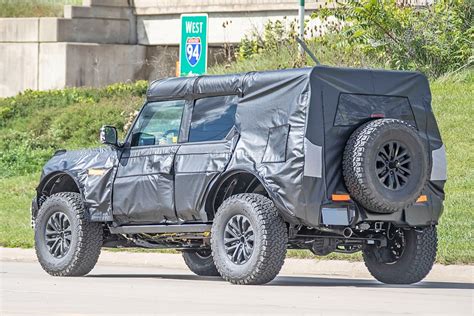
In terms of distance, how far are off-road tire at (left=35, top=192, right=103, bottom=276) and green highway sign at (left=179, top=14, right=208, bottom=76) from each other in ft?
20.9

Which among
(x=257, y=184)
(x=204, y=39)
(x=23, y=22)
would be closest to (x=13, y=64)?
(x=23, y=22)

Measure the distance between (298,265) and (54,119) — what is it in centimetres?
1476

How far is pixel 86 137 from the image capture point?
27.7 m

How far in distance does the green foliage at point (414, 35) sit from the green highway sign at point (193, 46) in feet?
15.7

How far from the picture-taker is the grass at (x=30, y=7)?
35.4 meters

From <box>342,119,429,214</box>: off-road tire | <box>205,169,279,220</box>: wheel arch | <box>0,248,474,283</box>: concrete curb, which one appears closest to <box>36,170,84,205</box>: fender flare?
<box>205,169,279,220</box>: wheel arch

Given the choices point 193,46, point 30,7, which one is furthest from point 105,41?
point 193,46

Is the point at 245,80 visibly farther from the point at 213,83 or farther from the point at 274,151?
the point at 274,151

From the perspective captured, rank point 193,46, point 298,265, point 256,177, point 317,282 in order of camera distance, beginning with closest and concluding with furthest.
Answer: point 256,177
point 317,282
point 298,265
point 193,46

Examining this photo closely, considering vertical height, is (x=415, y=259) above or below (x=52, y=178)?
below

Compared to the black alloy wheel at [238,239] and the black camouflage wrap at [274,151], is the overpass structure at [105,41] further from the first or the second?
the black alloy wheel at [238,239]

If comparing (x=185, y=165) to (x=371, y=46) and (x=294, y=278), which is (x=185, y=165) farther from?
(x=371, y=46)

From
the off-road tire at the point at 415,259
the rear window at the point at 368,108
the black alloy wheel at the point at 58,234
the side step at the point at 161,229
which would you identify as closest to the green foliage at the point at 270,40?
the black alloy wheel at the point at 58,234

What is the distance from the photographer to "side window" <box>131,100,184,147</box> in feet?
45.3
